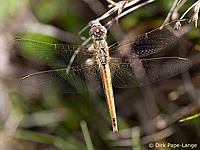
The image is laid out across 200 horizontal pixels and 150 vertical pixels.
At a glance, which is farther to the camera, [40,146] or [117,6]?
[40,146]

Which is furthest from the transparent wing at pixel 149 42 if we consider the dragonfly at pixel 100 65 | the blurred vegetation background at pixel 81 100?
the blurred vegetation background at pixel 81 100

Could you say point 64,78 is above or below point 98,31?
below

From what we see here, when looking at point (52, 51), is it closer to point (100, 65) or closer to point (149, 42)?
point (100, 65)

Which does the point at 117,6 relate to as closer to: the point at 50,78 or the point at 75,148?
the point at 50,78

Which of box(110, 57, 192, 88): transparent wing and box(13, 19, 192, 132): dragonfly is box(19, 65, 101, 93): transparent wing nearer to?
box(13, 19, 192, 132): dragonfly

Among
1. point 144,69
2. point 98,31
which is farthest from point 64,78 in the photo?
point 144,69

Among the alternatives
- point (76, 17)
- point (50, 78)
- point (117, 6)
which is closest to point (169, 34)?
point (117, 6)

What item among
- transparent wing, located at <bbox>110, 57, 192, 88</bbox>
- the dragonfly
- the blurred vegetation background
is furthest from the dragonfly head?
the blurred vegetation background
